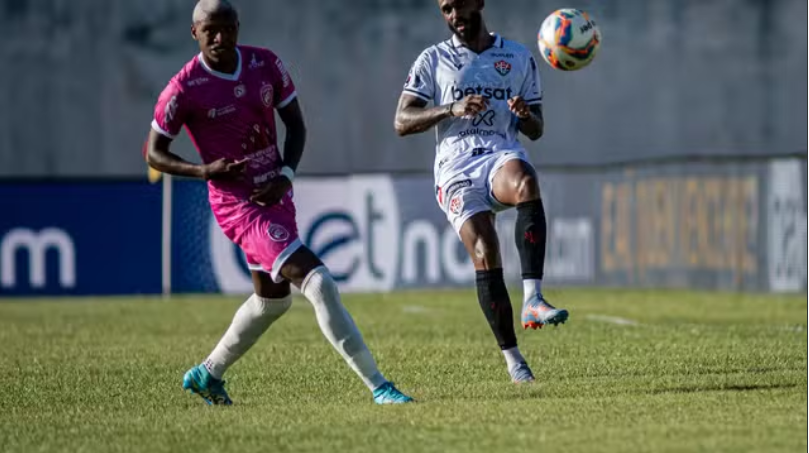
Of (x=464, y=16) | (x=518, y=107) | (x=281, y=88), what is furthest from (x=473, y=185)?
(x=281, y=88)

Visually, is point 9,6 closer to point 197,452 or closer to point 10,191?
point 10,191

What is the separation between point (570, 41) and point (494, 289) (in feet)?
6.41

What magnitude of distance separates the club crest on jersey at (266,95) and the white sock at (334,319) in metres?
0.89

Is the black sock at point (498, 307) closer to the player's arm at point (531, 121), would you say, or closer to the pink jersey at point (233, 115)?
the player's arm at point (531, 121)

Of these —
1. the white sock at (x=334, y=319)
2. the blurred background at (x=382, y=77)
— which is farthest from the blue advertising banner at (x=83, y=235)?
the white sock at (x=334, y=319)

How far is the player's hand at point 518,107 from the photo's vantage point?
9055 millimetres

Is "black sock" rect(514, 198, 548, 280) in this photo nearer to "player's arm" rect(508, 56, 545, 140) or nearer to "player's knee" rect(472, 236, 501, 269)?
"player's knee" rect(472, 236, 501, 269)

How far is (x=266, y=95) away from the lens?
27.5 ft

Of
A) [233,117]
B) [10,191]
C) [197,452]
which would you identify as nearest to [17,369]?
[233,117]

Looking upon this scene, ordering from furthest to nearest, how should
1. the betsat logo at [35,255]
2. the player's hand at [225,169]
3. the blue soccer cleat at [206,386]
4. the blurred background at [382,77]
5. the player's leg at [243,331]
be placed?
the blurred background at [382,77] → the betsat logo at [35,255] → the blue soccer cleat at [206,386] → the player's leg at [243,331] → the player's hand at [225,169]

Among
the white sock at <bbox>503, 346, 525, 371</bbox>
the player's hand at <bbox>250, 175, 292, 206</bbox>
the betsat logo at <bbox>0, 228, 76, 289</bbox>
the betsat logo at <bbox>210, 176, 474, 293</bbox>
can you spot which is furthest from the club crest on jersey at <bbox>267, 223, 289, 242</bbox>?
the betsat logo at <bbox>0, 228, 76, 289</bbox>

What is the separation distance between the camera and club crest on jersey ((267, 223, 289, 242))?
8.20 m

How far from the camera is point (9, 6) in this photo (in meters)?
33.9

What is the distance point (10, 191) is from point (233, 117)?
1747 centimetres
